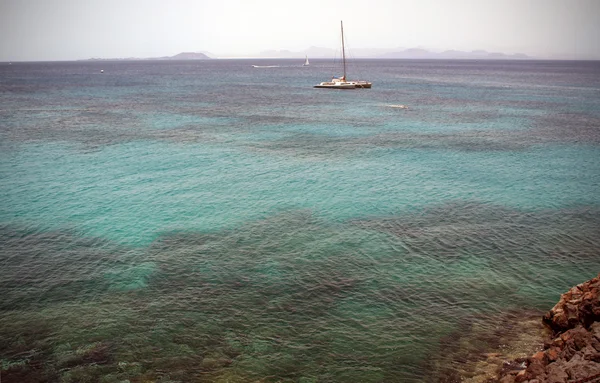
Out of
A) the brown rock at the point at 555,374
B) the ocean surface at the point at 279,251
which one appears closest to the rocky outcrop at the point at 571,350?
the brown rock at the point at 555,374

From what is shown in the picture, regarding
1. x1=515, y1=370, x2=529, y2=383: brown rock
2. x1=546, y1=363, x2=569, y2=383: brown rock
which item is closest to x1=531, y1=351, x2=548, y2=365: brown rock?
x1=546, y1=363, x2=569, y2=383: brown rock

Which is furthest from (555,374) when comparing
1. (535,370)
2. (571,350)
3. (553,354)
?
(571,350)

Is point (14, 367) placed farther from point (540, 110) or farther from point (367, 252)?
point (540, 110)

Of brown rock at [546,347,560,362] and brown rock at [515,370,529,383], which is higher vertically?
brown rock at [546,347,560,362]

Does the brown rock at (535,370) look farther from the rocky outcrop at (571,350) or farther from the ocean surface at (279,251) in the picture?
the ocean surface at (279,251)

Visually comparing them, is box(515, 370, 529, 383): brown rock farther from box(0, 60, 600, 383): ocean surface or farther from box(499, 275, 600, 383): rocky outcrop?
box(0, 60, 600, 383): ocean surface

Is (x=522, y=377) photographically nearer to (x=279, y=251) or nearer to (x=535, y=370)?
(x=535, y=370)
